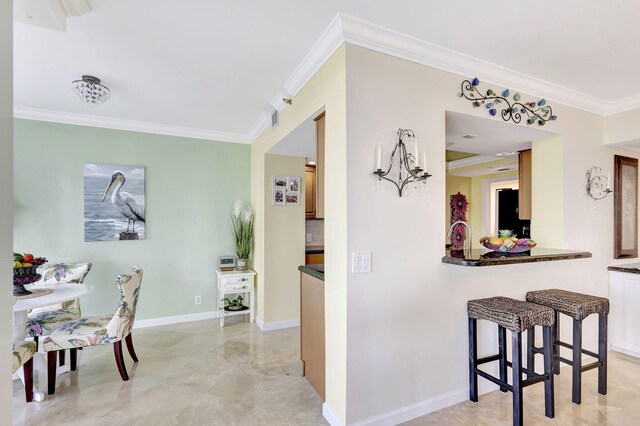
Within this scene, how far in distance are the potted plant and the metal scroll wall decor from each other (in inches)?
116

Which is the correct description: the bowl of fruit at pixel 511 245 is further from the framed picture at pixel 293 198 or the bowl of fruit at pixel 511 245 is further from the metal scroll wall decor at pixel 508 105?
the framed picture at pixel 293 198

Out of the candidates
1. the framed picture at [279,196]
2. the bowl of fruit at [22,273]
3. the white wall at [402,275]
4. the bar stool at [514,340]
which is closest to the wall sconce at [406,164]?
the white wall at [402,275]

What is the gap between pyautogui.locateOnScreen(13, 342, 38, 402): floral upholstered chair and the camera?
1947mm

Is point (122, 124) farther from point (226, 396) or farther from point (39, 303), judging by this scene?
point (226, 396)

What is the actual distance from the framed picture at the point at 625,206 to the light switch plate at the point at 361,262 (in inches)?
119

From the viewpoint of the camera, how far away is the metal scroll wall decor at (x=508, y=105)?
89.5 inches

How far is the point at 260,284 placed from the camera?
3.85 meters

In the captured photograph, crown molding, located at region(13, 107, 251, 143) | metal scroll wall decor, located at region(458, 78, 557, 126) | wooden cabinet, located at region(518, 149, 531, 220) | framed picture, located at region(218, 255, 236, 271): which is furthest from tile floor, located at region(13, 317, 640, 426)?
crown molding, located at region(13, 107, 251, 143)

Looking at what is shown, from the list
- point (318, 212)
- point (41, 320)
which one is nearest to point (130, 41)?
point (318, 212)

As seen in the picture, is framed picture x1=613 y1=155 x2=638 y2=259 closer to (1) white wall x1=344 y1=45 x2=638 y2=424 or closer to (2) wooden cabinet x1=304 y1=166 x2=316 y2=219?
(1) white wall x1=344 y1=45 x2=638 y2=424

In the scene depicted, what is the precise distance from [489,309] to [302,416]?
151 centimetres

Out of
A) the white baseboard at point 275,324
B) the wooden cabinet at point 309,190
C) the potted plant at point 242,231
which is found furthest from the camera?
the wooden cabinet at point 309,190

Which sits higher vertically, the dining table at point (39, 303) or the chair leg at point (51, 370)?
the dining table at point (39, 303)

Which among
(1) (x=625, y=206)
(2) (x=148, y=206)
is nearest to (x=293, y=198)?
(2) (x=148, y=206)
